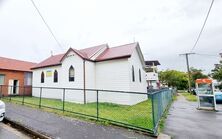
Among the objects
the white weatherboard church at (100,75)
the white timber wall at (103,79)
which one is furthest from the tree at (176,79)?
the white timber wall at (103,79)

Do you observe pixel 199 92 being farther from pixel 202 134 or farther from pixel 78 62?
pixel 78 62

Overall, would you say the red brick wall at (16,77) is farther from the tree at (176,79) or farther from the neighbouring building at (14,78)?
the tree at (176,79)

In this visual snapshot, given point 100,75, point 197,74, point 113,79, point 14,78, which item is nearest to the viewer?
point 113,79

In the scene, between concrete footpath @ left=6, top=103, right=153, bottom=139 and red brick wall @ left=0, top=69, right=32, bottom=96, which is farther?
red brick wall @ left=0, top=69, right=32, bottom=96

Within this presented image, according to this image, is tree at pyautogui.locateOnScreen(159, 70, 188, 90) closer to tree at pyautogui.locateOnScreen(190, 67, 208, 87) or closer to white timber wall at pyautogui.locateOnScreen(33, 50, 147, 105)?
tree at pyautogui.locateOnScreen(190, 67, 208, 87)

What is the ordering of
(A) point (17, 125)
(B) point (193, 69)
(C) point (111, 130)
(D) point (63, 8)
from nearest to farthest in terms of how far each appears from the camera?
(C) point (111, 130), (A) point (17, 125), (D) point (63, 8), (B) point (193, 69)

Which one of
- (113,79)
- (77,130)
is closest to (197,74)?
(113,79)

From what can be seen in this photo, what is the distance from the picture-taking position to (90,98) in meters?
14.6

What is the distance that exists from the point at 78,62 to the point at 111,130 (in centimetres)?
1035

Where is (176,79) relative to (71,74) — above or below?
below

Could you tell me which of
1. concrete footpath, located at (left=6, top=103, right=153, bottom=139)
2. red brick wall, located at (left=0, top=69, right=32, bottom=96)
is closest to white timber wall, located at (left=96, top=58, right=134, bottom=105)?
concrete footpath, located at (left=6, top=103, right=153, bottom=139)

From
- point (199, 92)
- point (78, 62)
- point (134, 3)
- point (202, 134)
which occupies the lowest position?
point (202, 134)

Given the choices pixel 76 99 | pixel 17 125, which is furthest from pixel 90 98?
pixel 17 125

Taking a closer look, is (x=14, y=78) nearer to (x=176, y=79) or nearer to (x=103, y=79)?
(x=103, y=79)
